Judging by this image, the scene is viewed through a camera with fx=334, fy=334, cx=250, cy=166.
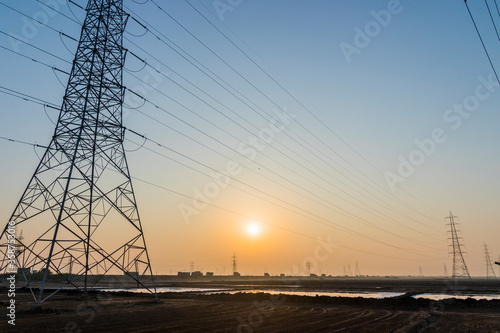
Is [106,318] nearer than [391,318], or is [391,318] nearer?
[106,318]

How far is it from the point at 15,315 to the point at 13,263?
3.73m

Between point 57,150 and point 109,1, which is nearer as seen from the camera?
point 57,150

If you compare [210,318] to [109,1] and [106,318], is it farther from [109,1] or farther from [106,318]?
[109,1]

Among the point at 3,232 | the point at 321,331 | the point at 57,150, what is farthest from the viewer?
the point at 57,150

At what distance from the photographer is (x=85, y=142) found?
968 inches

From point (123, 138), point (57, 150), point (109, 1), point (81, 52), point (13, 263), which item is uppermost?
point (109, 1)

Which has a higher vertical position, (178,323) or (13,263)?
(13,263)

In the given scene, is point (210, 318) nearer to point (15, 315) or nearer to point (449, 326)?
point (15, 315)

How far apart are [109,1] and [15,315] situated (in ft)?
80.5

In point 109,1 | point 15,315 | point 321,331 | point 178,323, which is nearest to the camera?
point 321,331

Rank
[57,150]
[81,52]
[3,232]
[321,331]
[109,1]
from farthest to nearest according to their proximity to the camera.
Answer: [109,1] → [81,52] → [57,150] → [3,232] → [321,331]

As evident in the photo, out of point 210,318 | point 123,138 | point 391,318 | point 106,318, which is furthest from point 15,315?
point 391,318

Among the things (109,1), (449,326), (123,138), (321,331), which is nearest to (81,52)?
(109,1)

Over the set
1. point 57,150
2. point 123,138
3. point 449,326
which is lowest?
point 449,326
